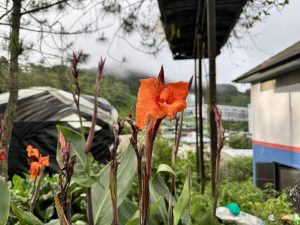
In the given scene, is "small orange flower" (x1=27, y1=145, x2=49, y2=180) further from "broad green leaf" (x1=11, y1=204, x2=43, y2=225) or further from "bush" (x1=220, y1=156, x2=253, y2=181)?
"bush" (x1=220, y1=156, x2=253, y2=181)

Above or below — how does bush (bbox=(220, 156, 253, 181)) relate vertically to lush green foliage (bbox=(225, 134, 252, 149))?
below

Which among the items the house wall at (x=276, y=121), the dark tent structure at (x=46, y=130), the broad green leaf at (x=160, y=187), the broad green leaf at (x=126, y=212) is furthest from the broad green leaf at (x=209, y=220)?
the dark tent structure at (x=46, y=130)

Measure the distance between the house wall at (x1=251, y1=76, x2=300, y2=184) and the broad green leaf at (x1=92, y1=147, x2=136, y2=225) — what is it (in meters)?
4.84

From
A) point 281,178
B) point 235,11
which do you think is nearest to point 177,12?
point 235,11

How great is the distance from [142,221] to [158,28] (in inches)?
178

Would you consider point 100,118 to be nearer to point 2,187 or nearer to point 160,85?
point 2,187

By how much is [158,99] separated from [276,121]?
6.55 metres

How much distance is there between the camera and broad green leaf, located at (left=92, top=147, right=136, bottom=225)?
51.1 inches

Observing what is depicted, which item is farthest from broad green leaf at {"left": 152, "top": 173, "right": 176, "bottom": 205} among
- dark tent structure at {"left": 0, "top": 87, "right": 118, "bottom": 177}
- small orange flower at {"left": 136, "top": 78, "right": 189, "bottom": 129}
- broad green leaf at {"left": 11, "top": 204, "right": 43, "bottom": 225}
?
dark tent structure at {"left": 0, "top": 87, "right": 118, "bottom": 177}

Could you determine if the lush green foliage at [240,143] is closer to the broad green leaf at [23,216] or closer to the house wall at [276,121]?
the house wall at [276,121]

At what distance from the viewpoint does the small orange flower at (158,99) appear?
0.71m

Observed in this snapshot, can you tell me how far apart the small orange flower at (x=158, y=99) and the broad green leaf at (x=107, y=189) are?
2.04 ft

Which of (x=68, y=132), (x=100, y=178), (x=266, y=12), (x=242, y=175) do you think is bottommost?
(x=242, y=175)

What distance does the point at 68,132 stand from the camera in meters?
1.28
